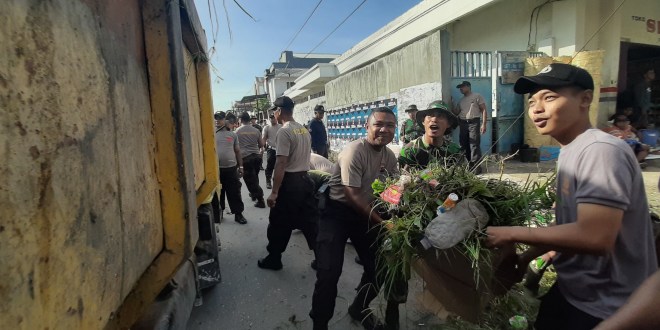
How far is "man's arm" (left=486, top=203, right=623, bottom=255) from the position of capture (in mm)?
1189

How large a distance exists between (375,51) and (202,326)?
44.7ft

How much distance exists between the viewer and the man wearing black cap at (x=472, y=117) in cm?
689

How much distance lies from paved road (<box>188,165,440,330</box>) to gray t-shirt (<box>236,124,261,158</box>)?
92.0 inches

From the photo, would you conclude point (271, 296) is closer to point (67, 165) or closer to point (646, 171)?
point (67, 165)

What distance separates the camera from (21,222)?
0.64m

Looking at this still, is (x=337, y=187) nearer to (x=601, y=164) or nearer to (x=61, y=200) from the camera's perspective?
(x=601, y=164)

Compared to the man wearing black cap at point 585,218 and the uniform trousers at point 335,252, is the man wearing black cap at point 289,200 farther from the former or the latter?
the man wearing black cap at point 585,218

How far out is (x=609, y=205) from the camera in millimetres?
1179

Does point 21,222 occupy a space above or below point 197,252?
above

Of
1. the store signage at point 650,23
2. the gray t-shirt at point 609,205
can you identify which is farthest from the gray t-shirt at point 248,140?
the store signage at point 650,23

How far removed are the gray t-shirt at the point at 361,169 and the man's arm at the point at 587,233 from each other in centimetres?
134

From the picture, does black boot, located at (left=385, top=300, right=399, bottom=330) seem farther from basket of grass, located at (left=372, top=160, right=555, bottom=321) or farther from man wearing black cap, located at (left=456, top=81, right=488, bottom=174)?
man wearing black cap, located at (left=456, top=81, right=488, bottom=174)

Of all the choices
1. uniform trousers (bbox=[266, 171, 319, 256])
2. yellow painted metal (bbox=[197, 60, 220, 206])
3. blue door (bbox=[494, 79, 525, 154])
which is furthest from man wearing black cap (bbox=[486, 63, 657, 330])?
blue door (bbox=[494, 79, 525, 154])

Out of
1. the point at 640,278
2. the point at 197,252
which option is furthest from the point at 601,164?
the point at 197,252
